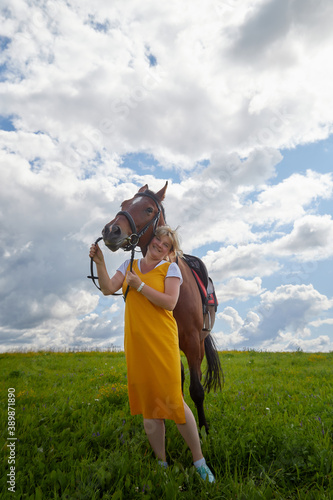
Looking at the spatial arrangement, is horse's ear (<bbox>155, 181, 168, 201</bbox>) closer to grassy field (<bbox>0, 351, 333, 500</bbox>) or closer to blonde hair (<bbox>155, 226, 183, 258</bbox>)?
blonde hair (<bbox>155, 226, 183, 258</bbox>)

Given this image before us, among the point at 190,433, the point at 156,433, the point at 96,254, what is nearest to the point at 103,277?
the point at 96,254

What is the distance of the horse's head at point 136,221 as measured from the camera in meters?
3.71

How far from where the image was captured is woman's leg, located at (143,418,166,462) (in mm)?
Result: 3064

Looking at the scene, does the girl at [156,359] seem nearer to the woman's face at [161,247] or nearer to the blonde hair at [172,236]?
the woman's face at [161,247]

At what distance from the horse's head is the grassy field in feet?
7.78

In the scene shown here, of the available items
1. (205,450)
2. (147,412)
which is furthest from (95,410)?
(147,412)

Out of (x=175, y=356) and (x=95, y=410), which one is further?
(x=95, y=410)

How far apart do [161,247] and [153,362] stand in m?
1.22

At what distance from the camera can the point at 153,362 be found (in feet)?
9.71

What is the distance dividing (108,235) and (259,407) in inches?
161

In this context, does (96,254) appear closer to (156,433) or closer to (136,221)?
(136,221)

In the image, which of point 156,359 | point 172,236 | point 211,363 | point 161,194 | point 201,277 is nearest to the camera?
point 156,359

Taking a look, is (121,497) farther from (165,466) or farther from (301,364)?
(301,364)

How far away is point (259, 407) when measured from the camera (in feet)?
17.4
